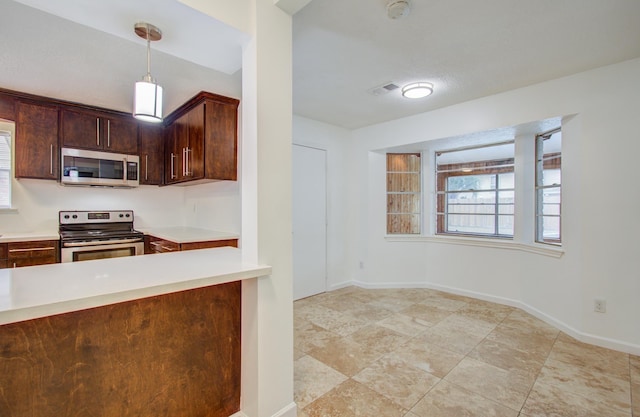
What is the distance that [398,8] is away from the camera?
1.69 m

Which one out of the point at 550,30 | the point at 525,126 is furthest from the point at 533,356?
the point at 550,30

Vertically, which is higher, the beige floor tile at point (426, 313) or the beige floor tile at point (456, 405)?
the beige floor tile at point (426, 313)

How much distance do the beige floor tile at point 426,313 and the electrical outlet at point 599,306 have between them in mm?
1246

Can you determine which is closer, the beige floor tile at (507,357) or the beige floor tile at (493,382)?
the beige floor tile at (493,382)

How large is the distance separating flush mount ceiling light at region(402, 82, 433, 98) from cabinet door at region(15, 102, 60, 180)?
3902mm

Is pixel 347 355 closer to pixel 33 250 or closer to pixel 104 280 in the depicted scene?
pixel 104 280

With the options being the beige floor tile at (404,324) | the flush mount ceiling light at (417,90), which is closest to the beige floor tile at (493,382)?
the beige floor tile at (404,324)

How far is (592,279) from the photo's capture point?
257 centimetres

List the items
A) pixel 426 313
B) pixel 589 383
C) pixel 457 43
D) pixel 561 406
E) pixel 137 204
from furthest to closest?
pixel 137 204, pixel 426 313, pixel 457 43, pixel 589 383, pixel 561 406

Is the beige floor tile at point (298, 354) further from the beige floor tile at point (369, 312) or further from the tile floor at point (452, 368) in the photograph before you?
the beige floor tile at point (369, 312)

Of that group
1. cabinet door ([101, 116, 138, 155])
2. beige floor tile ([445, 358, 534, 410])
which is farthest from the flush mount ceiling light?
cabinet door ([101, 116, 138, 155])

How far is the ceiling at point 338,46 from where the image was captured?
1600 mm

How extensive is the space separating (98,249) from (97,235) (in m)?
0.20

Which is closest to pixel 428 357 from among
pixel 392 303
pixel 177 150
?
pixel 392 303
